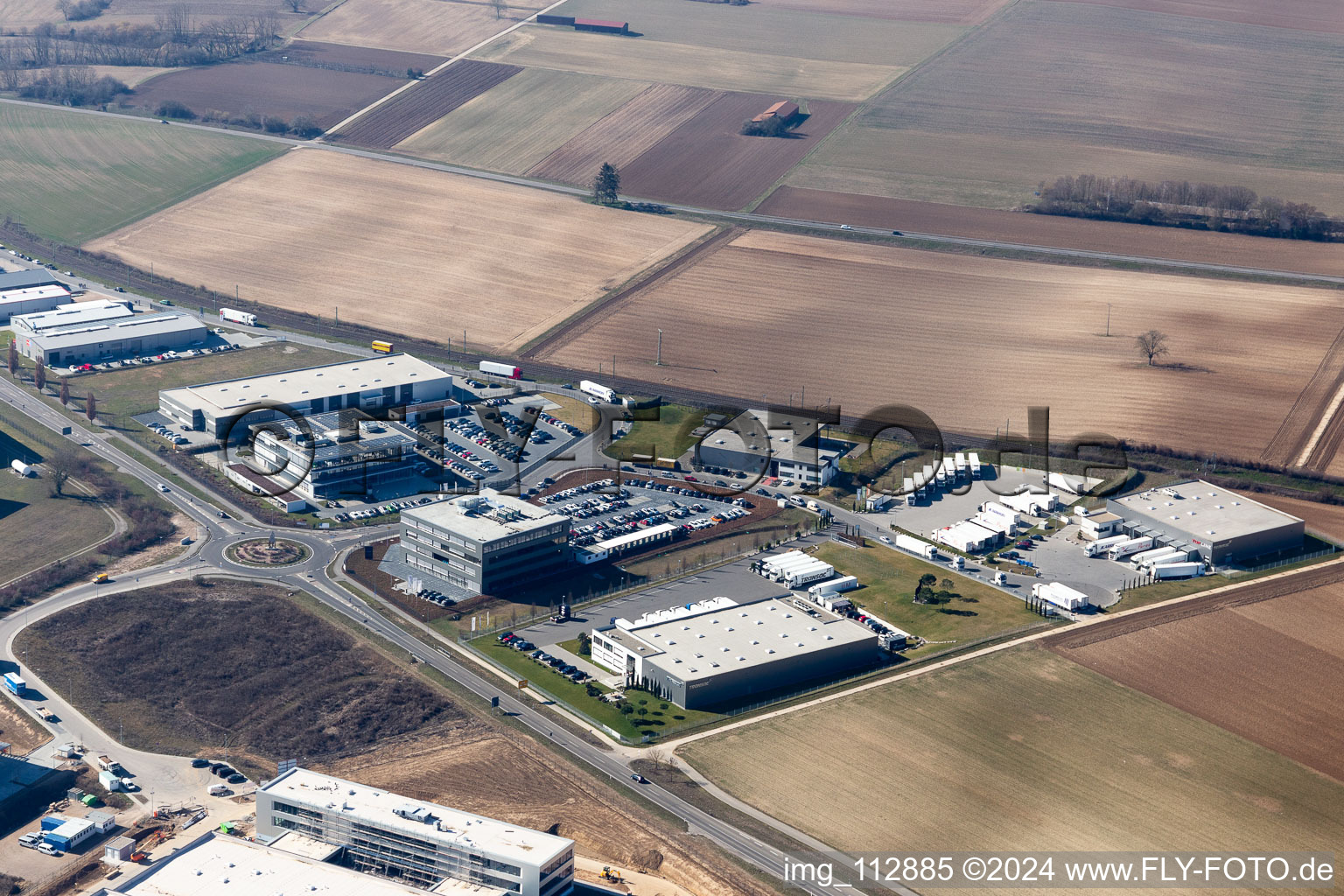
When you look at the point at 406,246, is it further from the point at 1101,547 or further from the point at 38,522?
the point at 1101,547

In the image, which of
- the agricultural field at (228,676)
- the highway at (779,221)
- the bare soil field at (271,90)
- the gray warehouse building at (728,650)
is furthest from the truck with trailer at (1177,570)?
the bare soil field at (271,90)

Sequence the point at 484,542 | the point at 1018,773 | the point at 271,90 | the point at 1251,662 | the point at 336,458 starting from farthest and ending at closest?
the point at 271,90 → the point at 336,458 → the point at 484,542 → the point at 1251,662 → the point at 1018,773

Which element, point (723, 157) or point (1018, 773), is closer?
point (1018, 773)

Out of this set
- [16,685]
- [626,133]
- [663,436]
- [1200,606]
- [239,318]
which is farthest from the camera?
[626,133]

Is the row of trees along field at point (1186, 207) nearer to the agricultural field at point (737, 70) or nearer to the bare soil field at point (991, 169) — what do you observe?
the bare soil field at point (991, 169)

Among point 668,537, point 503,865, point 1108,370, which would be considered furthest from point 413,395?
point 503,865

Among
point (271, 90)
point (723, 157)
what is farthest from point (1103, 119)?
point (271, 90)

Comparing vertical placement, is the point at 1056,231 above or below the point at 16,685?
above
